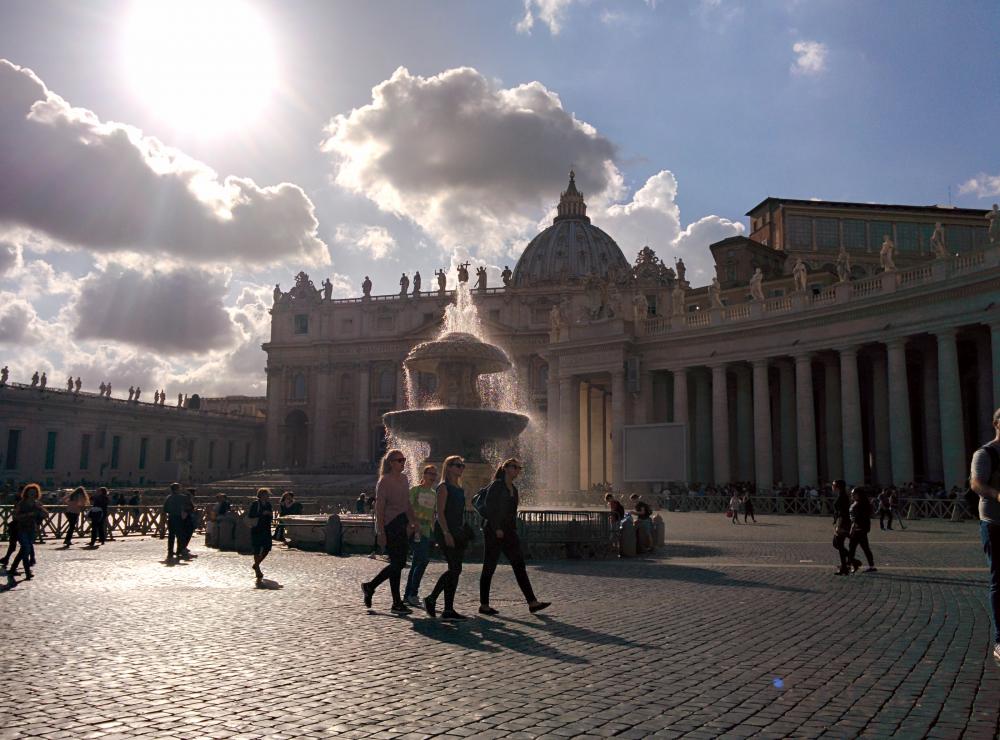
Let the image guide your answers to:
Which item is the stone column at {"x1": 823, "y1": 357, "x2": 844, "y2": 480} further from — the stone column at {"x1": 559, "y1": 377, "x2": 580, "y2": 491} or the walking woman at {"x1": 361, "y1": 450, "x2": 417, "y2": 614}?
the walking woman at {"x1": 361, "y1": 450, "x2": 417, "y2": 614}

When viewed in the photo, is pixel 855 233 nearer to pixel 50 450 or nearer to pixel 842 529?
pixel 842 529

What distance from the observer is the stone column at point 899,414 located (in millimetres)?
29312

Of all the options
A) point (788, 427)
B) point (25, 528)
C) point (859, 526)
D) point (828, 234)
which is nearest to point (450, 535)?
point (859, 526)

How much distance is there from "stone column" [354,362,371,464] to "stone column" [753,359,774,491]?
53.2 metres

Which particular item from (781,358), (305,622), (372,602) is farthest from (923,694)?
(781,358)

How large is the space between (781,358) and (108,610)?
30.6 meters

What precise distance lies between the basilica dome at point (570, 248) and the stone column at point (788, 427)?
68323mm

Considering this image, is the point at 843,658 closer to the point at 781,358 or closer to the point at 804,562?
the point at 804,562

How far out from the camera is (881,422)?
1272 inches

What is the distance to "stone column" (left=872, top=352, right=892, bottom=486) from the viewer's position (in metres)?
32.1

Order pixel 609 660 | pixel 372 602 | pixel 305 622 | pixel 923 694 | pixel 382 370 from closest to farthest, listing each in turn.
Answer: pixel 923 694, pixel 609 660, pixel 305 622, pixel 372 602, pixel 382 370

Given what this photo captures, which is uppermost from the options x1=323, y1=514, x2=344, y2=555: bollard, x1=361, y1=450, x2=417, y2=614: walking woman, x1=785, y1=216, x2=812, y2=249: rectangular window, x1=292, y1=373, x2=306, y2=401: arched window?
x1=785, y1=216, x2=812, y2=249: rectangular window

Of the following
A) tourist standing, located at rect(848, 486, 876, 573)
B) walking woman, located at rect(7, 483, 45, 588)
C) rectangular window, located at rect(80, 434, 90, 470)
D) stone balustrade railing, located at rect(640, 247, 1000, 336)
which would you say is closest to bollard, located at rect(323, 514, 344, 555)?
A: walking woman, located at rect(7, 483, 45, 588)

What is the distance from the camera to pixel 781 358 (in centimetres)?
3491
